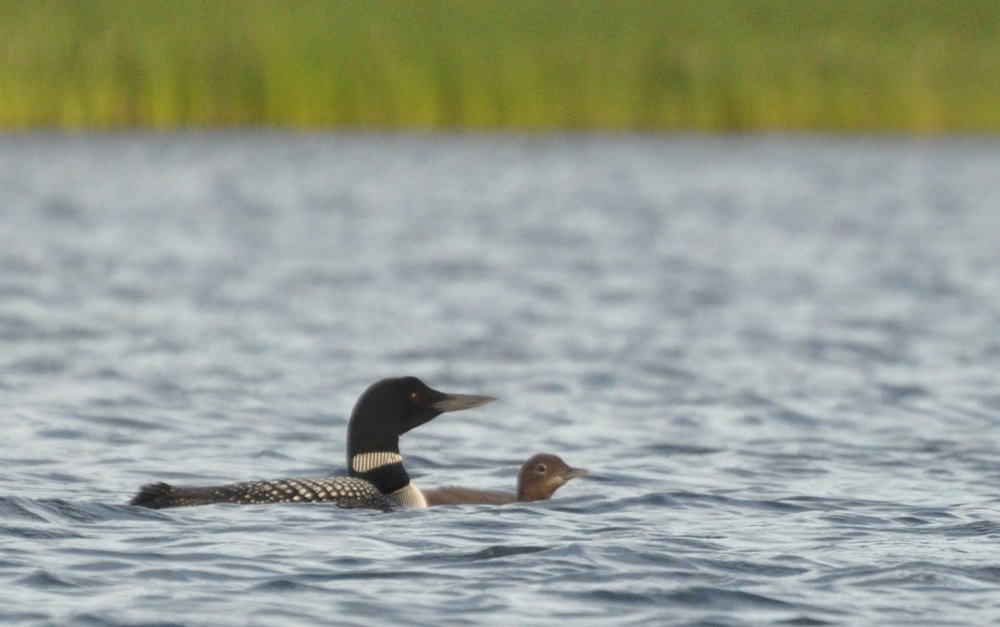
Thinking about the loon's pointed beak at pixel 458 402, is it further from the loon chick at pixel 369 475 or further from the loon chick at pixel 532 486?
the loon chick at pixel 532 486

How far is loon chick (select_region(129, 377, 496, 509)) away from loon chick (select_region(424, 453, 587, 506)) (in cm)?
9

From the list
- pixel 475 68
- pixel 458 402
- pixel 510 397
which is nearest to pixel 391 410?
pixel 458 402

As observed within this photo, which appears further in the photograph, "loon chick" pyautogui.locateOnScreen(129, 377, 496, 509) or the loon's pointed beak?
the loon's pointed beak

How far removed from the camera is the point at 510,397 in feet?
32.8

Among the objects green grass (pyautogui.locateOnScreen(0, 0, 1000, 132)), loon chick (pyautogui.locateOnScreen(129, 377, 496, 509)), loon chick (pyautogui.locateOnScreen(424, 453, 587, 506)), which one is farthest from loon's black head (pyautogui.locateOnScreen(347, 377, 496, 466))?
green grass (pyautogui.locateOnScreen(0, 0, 1000, 132))

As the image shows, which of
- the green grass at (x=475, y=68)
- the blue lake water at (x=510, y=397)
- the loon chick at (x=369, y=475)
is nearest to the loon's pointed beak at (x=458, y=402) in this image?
the loon chick at (x=369, y=475)

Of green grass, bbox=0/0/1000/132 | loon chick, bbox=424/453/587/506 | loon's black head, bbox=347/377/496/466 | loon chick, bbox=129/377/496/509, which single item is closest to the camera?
loon chick, bbox=129/377/496/509

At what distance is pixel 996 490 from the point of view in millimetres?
7527

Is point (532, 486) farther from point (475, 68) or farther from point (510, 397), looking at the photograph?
point (475, 68)

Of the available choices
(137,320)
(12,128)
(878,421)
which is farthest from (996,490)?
(12,128)

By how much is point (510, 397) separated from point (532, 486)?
279 cm

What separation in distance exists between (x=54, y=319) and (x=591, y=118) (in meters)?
14.1

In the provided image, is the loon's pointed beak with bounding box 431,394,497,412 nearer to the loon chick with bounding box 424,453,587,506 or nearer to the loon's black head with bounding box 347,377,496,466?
the loon's black head with bounding box 347,377,496,466

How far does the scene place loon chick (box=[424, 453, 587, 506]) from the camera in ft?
23.2
